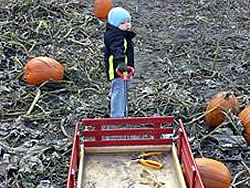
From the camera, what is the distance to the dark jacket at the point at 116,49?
5609 millimetres

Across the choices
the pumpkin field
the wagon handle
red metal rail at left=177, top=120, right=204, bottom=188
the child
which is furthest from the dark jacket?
red metal rail at left=177, top=120, right=204, bottom=188

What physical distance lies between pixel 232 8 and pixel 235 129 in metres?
5.07

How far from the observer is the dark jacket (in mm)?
5609

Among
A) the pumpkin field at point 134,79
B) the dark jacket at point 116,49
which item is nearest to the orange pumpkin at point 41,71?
the pumpkin field at point 134,79

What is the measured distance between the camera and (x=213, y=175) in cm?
495

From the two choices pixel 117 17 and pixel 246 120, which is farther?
pixel 246 120

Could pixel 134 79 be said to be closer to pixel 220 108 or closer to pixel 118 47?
pixel 220 108

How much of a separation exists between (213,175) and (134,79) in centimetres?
275

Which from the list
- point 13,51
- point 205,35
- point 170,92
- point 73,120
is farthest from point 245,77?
point 13,51

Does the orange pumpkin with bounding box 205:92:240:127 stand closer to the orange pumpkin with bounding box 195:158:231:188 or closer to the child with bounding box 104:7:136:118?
the child with bounding box 104:7:136:118

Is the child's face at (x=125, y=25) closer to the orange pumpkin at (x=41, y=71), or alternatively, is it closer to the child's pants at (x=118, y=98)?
the child's pants at (x=118, y=98)

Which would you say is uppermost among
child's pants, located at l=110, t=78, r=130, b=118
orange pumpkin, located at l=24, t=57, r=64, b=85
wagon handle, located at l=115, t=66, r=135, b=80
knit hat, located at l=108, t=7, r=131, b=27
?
orange pumpkin, located at l=24, t=57, r=64, b=85

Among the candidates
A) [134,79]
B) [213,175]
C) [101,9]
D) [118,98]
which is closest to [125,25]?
[118,98]

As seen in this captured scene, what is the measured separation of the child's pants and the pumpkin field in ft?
1.47
